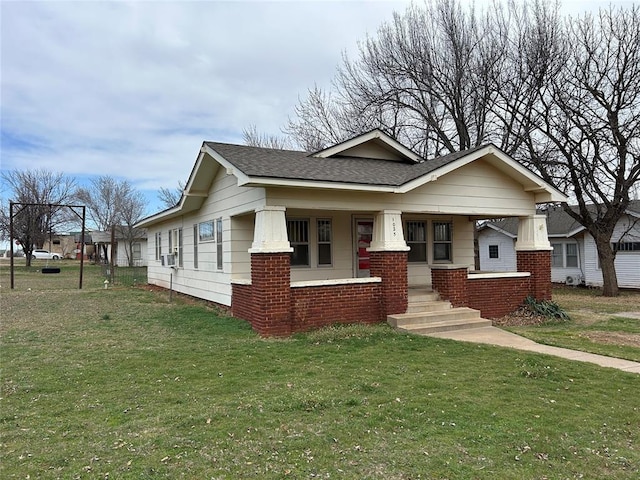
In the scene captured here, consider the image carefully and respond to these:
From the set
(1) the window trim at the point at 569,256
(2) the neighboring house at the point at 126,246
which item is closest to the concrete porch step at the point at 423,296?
(1) the window trim at the point at 569,256

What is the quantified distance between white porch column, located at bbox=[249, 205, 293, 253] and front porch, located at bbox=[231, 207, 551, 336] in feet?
0.06

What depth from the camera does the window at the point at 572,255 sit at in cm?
2312

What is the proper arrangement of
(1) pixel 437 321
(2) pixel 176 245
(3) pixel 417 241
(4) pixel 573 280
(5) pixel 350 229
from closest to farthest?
(1) pixel 437 321 → (5) pixel 350 229 → (3) pixel 417 241 → (2) pixel 176 245 → (4) pixel 573 280

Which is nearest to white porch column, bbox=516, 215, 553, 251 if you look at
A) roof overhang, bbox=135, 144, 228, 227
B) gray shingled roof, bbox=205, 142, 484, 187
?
gray shingled roof, bbox=205, 142, 484, 187

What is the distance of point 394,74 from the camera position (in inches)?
781

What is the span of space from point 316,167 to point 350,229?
2.38m

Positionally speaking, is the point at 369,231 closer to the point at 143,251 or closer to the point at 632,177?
the point at 632,177

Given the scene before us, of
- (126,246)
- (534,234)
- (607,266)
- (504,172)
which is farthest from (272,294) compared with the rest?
(126,246)

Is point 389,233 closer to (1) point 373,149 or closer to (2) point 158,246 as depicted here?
(1) point 373,149

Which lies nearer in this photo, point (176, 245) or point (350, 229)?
point (350, 229)

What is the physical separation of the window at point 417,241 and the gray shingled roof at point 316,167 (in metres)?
1.76

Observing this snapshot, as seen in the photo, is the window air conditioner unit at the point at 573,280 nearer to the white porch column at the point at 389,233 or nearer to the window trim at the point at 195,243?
the white porch column at the point at 389,233

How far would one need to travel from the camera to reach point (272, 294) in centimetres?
855

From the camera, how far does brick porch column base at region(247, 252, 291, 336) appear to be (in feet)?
27.9
